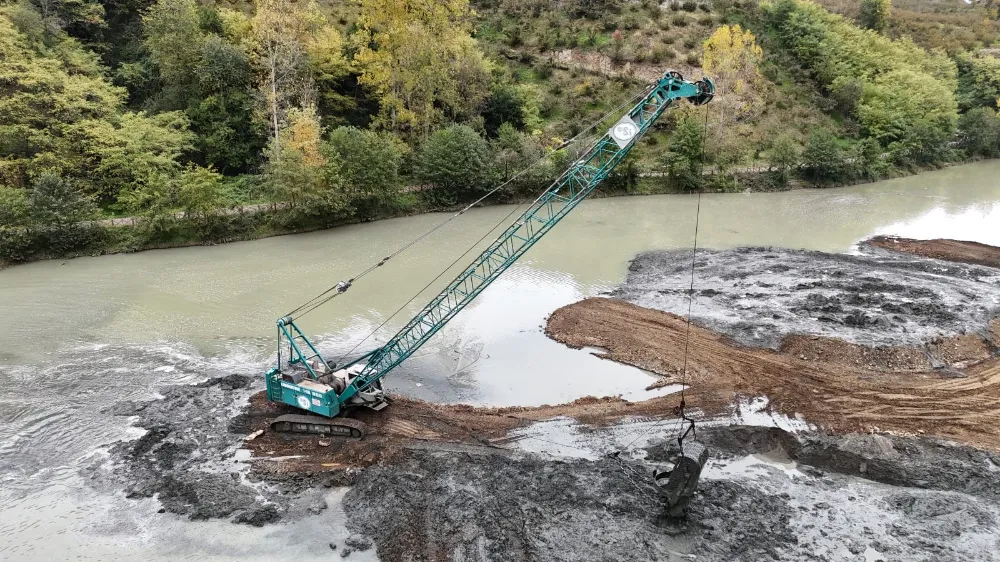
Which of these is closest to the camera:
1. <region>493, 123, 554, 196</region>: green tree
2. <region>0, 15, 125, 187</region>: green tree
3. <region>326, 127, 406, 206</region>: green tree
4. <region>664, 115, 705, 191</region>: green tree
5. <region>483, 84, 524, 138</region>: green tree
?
<region>0, 15, 125, 187</region>: green tree

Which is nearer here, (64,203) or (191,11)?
(64,203)

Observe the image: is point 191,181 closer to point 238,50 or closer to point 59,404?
point 238,50

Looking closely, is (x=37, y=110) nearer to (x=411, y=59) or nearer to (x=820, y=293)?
(x=411, y=59)

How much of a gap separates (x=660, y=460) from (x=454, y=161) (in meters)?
21.9

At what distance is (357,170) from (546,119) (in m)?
17.6

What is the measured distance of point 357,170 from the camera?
91.6ft

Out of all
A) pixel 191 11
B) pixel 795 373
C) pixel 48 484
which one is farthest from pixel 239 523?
pixel 191 11

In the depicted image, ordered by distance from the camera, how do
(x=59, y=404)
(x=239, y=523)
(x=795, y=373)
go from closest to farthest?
(x=239, y=523) < (x=59, y=404) < (x=795, y=373)

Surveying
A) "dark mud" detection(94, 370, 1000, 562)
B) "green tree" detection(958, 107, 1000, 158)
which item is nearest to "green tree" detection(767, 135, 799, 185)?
"green tree" detection(958, 107, 1000, 158)

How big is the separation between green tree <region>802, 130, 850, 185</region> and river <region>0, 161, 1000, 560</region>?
570 cm

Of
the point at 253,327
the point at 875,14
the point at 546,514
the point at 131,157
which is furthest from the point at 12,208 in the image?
the point at 875,14

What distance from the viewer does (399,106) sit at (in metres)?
32.2

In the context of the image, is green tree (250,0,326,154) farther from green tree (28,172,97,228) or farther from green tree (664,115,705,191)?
green tree (664,115,705,191)

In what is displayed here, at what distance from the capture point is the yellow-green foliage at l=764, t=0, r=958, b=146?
42219 millimetres
